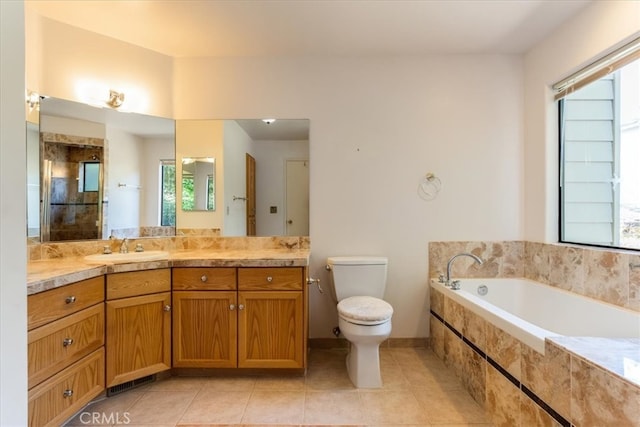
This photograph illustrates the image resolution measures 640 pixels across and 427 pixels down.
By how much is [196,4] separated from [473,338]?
8.92 feet

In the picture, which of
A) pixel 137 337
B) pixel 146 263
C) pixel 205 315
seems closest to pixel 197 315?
pixel 205 315

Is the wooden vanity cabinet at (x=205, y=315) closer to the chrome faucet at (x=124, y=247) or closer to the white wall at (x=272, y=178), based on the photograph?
the chrome faucet at (x=124, y=247)

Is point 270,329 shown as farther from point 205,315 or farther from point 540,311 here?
point 540,311

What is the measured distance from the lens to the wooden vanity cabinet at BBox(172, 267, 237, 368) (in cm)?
200

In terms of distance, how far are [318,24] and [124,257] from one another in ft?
6.97

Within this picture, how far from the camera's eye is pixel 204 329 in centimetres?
201

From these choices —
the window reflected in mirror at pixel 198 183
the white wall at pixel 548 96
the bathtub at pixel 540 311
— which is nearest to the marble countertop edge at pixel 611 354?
the bathtub at pixel 540 311

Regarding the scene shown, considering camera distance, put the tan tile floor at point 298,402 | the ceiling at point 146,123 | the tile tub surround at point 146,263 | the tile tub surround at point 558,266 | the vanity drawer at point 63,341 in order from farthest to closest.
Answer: the ceiling at point 146,123
the tile tub surround at point 558,266
the tan tile floor at point 298,402
the tile tub surround at point 146,263
the vanity drawer at point 63,341

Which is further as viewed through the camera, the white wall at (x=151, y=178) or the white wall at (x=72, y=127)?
the white wall at (x=151, y=178)

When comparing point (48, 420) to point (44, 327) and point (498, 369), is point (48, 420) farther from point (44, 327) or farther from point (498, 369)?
point (498, 369)

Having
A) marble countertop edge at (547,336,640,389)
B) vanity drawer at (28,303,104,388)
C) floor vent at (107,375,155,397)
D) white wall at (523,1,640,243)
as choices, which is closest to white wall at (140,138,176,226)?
vanity drawer at (28,303,104,388)

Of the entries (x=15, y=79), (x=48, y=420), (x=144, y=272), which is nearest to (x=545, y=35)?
(x=15, y=79)

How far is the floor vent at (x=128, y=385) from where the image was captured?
187 centimetres

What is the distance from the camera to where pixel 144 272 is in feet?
6.25
